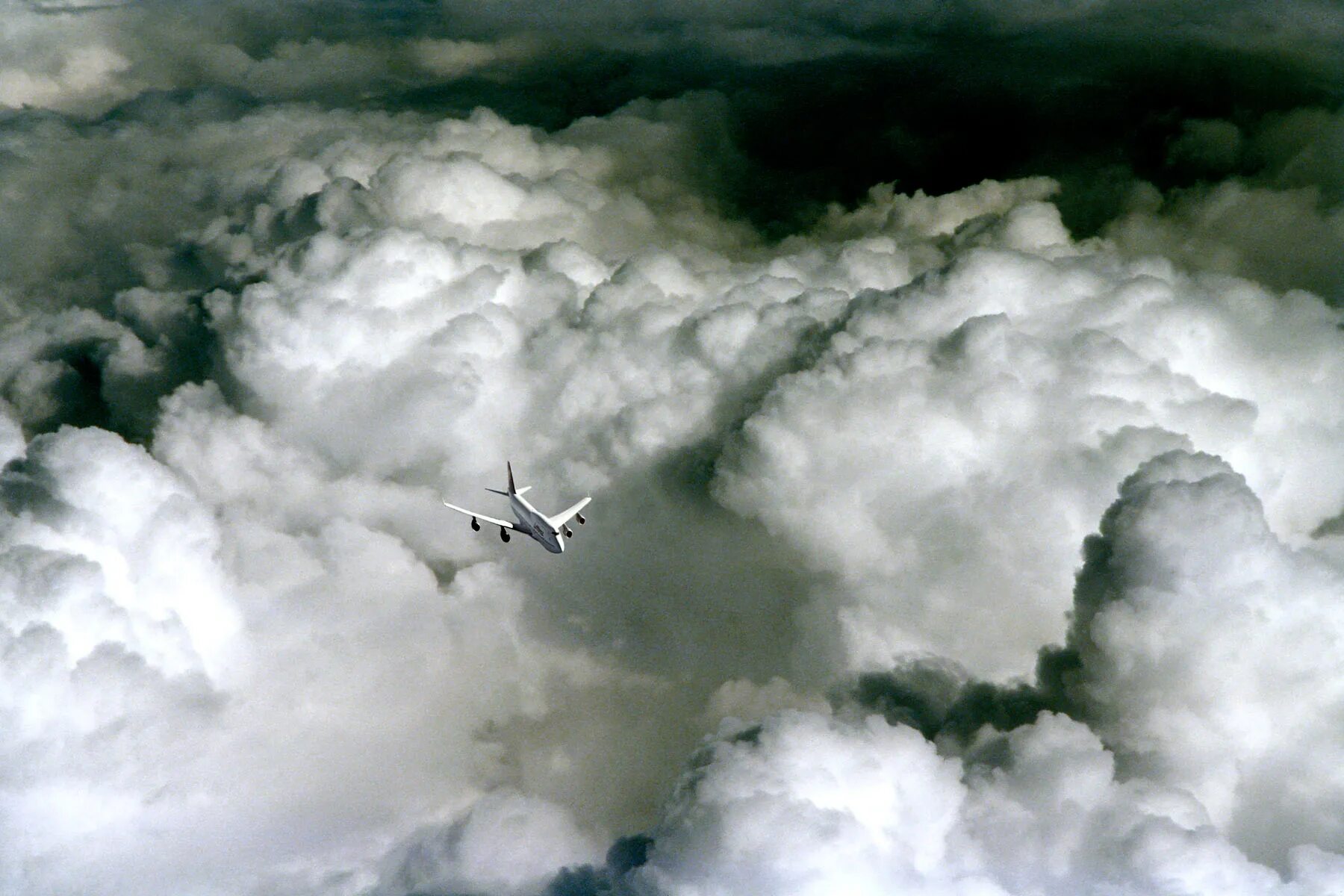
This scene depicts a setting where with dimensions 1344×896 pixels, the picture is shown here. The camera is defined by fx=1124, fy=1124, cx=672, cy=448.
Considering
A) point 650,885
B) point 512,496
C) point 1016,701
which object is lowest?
point 650,885

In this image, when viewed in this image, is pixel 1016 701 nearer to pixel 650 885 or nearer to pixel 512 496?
pixel 650 885

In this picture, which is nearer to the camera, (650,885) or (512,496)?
(650,885)

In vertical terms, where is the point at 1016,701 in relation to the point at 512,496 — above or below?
below

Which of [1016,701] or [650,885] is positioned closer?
[650,885]

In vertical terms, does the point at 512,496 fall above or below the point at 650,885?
above

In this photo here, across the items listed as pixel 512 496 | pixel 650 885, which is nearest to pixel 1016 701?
pixel 650 885
